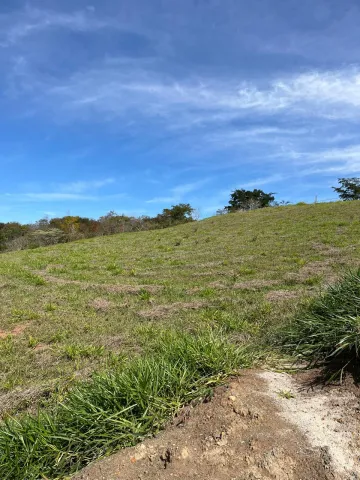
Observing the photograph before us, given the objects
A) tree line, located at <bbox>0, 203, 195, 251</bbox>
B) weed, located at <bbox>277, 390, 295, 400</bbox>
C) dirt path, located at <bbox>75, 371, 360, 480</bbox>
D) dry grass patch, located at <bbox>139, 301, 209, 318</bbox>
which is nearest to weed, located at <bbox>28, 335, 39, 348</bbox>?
dry grass patch, located at <bbox>139, 301, 209, 318</bbox>

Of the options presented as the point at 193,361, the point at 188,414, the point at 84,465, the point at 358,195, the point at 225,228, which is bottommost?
the point at 84,465

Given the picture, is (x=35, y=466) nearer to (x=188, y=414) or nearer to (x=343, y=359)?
(x=188, y=414)

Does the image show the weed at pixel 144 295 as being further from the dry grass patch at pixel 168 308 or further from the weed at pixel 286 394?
the weed at pixel 286 394

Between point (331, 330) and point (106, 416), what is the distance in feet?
7.19

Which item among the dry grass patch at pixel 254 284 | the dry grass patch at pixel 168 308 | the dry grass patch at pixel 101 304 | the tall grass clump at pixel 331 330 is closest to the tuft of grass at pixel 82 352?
the dry grass patch at pixel 168 308

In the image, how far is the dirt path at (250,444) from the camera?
201 cm

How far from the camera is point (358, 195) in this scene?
38531mm

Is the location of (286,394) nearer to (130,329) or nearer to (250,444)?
(250,444)

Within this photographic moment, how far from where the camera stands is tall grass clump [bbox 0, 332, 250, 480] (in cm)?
233

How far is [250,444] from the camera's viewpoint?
217 centimetres

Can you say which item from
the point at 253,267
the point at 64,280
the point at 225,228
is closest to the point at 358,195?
the point at 225,228

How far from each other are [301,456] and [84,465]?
1.39 meters

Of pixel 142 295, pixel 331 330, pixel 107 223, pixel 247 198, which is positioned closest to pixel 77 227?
pixel 107 223

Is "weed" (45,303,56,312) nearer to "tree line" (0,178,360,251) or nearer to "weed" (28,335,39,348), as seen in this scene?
"weed" (28,335,39,348)
